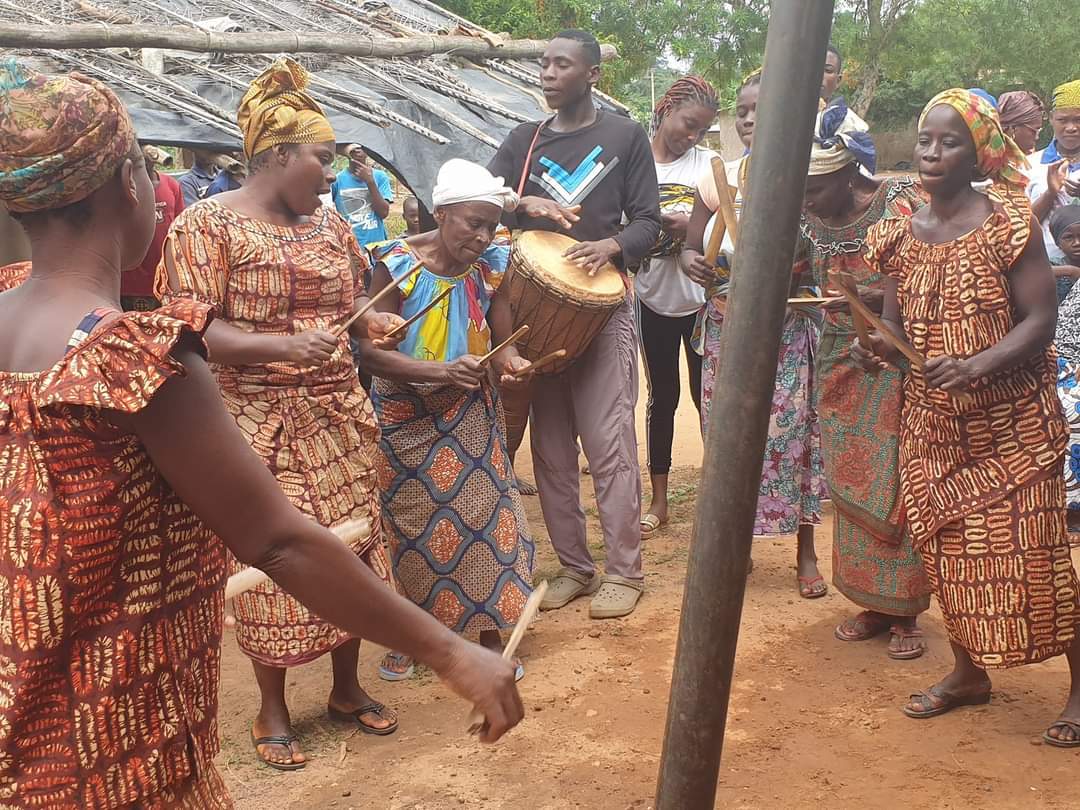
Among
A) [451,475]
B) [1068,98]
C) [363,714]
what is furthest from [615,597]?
[1068,98]

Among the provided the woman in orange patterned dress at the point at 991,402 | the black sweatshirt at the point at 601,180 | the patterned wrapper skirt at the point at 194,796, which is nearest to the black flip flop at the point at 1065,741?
the woman in orange patterned dress at the point at 991,402

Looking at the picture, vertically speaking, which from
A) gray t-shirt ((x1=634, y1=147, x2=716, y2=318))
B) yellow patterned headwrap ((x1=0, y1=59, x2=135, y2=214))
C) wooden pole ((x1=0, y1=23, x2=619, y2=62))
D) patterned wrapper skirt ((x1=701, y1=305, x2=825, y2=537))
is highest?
yellow patterned headwrap ((x1=0, y1=59, x2=135, y2=214))

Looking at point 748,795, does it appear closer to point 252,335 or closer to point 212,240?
point 252,335

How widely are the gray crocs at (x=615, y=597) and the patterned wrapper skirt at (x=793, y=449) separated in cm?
62

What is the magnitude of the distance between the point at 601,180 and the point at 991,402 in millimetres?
2050

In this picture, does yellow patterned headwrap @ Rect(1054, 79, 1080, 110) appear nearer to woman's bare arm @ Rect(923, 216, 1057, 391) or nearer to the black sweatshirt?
the black sweatshirt

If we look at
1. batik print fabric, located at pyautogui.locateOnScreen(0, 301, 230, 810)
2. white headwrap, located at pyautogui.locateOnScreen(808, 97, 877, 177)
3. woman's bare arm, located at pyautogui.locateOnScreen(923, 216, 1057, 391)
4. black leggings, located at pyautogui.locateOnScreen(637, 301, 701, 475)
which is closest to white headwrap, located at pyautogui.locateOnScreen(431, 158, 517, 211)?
white headwrap, located at pyautogui.locateOnScreen(808, 97, 877, 177)

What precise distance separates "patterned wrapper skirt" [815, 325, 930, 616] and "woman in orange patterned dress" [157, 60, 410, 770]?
6.28 feet

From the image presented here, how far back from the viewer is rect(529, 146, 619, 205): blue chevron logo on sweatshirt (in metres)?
5.11

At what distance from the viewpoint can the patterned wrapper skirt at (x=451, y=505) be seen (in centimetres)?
441

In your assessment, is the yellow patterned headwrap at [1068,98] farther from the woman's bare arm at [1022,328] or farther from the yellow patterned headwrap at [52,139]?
the yellow patterned headwrap at [52,139]

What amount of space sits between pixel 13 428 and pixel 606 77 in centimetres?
1654

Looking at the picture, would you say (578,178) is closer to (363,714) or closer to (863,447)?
(863,447)

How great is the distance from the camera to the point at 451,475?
443cm
